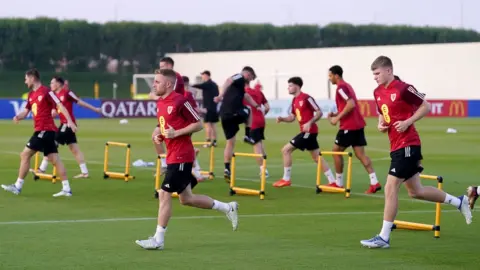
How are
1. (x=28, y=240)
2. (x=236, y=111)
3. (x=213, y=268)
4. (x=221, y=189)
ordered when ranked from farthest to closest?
1. (x=236, y=111)
2. (x=221, y=189)
3. (x=28, y=240)
4. (x=213, y=268)

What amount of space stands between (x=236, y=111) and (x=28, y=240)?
8.35 meters

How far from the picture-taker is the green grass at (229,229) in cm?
1092

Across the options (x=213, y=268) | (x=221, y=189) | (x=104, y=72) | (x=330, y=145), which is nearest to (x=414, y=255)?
(x=213, y=268)

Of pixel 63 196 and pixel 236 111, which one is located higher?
pixel 236 111

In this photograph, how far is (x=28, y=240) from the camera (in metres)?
12.3

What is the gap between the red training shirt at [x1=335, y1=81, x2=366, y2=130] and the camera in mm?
17844

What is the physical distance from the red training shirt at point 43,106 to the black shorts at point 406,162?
718cm

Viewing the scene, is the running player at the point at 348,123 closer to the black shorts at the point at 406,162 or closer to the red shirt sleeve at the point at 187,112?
the black shorts at the point at 406,162

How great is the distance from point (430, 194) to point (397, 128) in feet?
3.49

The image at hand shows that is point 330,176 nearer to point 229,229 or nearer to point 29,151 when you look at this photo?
point 29,151

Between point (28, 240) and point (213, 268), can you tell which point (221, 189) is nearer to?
point (28, 240)

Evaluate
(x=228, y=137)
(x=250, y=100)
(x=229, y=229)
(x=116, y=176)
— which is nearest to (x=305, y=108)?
(x=250, y=100)

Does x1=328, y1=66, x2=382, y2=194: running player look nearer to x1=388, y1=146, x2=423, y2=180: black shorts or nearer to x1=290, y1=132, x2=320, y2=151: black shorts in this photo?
x1=290, y1=132, x2=320, y2=151: black shorts

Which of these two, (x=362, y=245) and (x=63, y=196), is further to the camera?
(x=63, y=196)
